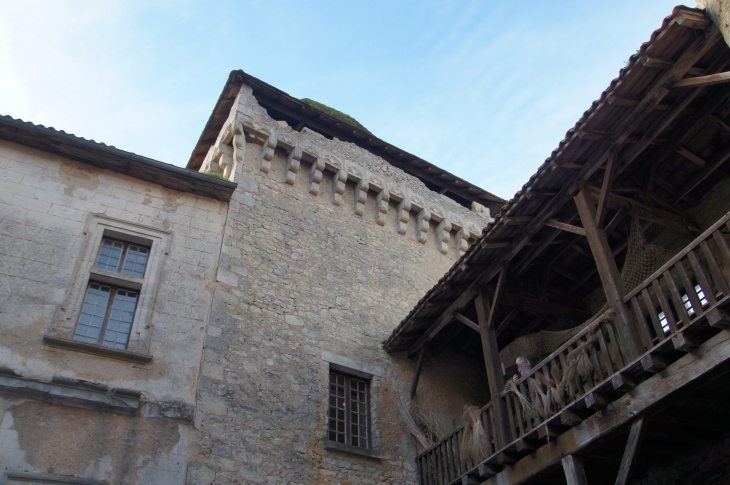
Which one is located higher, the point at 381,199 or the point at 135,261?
the point at 381,199

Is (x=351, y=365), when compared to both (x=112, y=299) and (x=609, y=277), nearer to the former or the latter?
(x=112, y=299)

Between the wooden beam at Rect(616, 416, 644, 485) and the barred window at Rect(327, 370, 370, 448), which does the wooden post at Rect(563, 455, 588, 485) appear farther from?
the barred window at Rect(327, 370, 370, 448)

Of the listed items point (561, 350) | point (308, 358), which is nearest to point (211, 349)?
point (308, 358)

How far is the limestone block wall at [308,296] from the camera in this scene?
8914mm

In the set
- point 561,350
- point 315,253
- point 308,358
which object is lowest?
point 561,350

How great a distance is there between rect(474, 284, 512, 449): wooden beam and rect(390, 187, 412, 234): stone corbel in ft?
14.2

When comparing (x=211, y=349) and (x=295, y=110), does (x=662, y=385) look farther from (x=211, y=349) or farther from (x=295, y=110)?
(x=295, y=110)

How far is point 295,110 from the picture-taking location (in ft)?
44.9

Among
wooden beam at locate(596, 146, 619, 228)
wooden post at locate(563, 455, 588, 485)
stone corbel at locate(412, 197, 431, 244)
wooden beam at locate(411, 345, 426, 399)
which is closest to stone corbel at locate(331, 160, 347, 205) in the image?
stone corbel at locate(412, 197, 431, 244)

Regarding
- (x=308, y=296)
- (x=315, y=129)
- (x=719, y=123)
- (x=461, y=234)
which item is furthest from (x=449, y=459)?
(x=315, y=129)

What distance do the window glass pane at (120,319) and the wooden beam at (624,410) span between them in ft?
17.9

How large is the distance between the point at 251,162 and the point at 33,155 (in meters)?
3.84

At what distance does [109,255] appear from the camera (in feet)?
31.0

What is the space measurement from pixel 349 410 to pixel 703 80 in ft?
23.2
